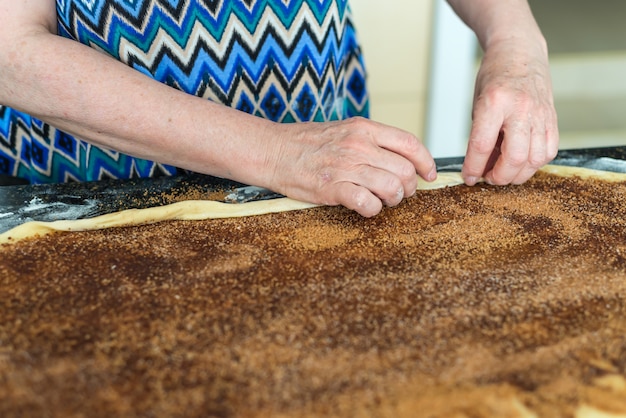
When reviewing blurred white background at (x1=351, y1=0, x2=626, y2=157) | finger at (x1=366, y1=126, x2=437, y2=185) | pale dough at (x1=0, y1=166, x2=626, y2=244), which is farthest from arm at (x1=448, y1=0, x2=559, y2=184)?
blurred white background at (x1=351, y1=0, x2=626, y2=157)

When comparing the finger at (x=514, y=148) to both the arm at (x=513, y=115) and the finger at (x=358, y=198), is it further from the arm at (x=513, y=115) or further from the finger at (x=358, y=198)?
the finger at (x=358, y=198)

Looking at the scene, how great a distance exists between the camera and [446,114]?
7.79ft

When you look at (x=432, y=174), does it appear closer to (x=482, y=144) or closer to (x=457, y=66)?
(x=482, y=144)

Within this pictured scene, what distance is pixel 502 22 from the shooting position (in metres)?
1.22

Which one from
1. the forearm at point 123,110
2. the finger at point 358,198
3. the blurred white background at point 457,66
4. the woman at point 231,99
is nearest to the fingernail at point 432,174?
the woman at point 231,99

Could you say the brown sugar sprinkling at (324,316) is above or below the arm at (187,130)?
below

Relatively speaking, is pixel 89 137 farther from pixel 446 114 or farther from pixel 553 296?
pixel 446 114

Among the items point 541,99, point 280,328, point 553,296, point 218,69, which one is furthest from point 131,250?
point 541,99

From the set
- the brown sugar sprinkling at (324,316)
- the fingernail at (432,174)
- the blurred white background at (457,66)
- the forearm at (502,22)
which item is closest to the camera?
the brown sugar sprinkling at (324,316)

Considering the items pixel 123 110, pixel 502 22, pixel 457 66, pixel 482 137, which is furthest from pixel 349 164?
pixel 457 66

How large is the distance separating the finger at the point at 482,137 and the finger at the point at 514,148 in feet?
0.06

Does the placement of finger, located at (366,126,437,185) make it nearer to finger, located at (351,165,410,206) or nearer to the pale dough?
finger, located at (351,165,410,206)

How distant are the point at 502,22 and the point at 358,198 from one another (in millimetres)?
527

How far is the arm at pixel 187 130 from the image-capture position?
3.00ft
